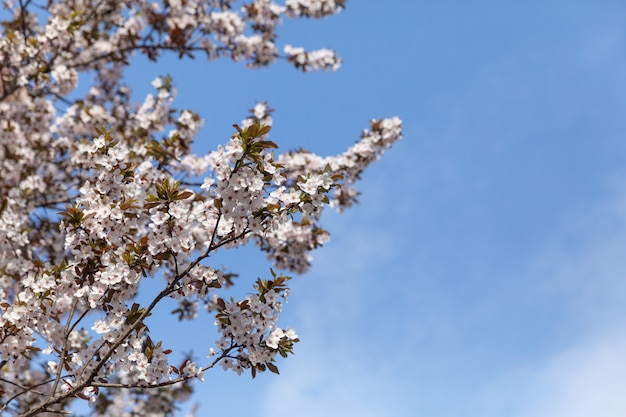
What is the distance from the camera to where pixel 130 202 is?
17.3 ft

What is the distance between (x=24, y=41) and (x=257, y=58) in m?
4.00

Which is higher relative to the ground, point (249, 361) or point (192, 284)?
point (192, 284)

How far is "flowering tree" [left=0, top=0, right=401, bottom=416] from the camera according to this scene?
4.95 meters

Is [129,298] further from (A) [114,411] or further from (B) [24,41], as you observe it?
(A) [114,411]

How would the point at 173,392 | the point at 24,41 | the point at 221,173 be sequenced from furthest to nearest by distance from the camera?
1. the point at 173,392
2. the point at 24,41
3. the point at 221,173

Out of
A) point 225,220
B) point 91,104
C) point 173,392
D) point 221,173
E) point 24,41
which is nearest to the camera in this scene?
point 221,173

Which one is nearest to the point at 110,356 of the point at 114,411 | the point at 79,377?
the point at 79,377

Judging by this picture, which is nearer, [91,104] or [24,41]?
[24,41]

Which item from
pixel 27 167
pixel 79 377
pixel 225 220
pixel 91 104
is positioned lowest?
pixel 79 377

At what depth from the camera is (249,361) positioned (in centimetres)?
509

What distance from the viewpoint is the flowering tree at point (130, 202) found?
4.95m

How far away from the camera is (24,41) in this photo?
9.28m

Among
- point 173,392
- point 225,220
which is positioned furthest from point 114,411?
point 225,220

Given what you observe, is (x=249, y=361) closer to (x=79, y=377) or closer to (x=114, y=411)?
(x=79, y=377)
